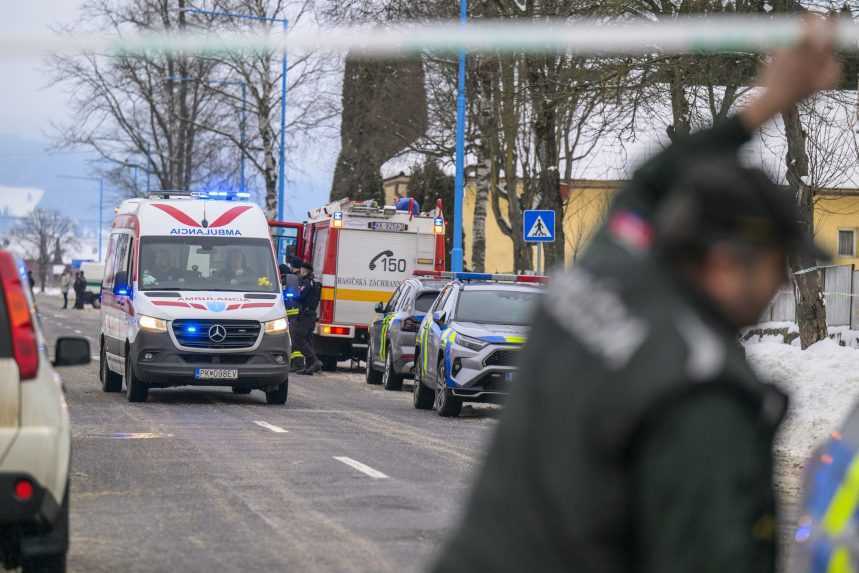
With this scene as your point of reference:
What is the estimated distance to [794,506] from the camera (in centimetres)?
1096

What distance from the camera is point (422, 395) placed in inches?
806

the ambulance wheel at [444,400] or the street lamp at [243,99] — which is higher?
Result: the street lamp at [243,99]

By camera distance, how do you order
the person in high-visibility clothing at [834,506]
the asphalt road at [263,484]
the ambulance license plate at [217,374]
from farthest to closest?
1. the ambulance license plate at [217,374]
2. the asphalt road at [263,484]
3. the person in high-visibility clothing at [834,506]

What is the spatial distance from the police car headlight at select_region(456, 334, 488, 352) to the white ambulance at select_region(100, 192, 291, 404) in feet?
8.11

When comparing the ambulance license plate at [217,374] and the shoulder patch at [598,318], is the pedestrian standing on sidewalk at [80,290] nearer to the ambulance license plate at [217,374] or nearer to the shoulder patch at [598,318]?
the ambulance license plate at [217,374]

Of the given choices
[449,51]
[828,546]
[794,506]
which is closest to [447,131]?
[449,51]

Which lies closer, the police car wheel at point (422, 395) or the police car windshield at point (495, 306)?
the police car windshield at point (495, 306)

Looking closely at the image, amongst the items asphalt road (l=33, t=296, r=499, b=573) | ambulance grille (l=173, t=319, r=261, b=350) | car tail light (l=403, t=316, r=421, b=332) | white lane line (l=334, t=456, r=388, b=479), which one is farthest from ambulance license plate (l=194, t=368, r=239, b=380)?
white lane line (l=334, t=456, r=388, b=479)

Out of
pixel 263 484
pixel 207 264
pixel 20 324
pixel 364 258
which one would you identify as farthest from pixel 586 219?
pixel 20 324

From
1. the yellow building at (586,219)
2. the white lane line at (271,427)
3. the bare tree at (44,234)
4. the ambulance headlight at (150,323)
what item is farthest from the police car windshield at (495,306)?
the bare tree at (44,234)

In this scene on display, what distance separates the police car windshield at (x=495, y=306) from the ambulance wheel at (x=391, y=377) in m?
5.59

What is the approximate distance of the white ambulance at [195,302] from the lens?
1948 cm

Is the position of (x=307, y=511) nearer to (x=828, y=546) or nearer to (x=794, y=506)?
(x=794, y=506)

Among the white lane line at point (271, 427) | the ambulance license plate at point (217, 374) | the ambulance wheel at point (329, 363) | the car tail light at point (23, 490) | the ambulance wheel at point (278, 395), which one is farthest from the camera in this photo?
the ambulance wheel at point (329, 363)
